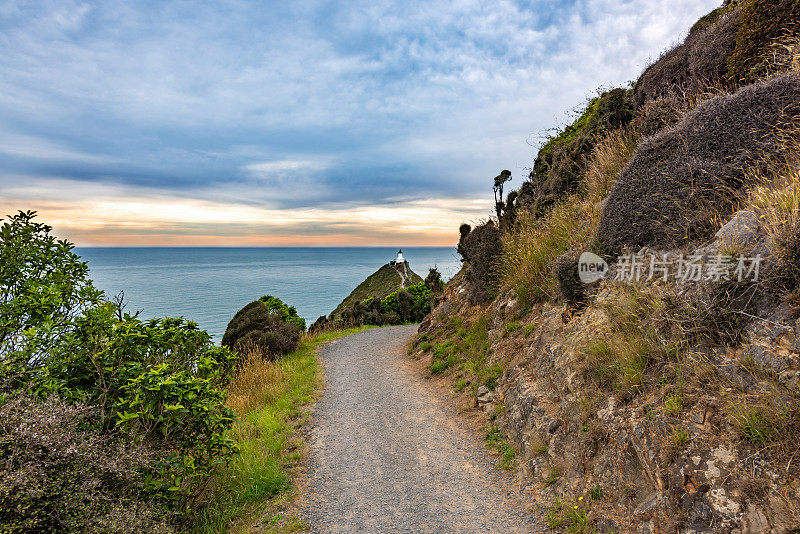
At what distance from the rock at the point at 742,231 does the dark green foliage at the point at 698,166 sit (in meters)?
0.65

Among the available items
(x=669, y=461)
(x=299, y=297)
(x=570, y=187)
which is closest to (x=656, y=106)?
(x=570, y=187)

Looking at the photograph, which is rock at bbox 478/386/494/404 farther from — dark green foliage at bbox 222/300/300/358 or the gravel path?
dark green foliage at bbox 222/300/300/358

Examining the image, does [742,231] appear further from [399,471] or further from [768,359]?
[399,471]

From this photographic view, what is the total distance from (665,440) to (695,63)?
33.1 feet

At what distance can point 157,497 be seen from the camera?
4.19 meters

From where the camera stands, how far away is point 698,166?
610 centimetres

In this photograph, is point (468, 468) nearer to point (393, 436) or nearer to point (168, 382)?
point (393, 436)

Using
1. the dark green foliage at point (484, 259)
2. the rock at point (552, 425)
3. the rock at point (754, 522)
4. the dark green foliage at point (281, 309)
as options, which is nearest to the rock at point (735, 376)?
the rock at point (754, 522)

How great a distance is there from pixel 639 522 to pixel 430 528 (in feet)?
7.96

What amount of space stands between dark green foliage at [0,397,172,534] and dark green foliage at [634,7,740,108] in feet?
40.0

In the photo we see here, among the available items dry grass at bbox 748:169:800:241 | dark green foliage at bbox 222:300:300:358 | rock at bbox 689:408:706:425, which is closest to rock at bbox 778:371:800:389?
rock at bbox 689:408:706:425

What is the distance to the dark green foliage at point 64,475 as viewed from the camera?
3.04m

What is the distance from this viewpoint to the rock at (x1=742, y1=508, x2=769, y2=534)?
2932 mm

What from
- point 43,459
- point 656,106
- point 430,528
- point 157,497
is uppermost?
point 656,106
